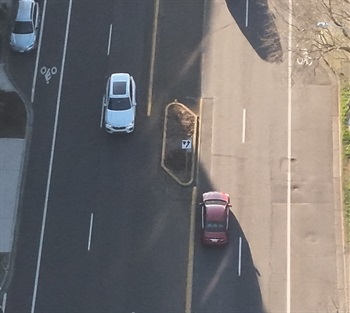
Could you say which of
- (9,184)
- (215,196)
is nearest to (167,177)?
(215,196)

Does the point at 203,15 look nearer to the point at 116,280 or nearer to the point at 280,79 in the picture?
the point at 280,79

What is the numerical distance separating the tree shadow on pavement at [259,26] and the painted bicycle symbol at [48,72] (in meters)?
12.9

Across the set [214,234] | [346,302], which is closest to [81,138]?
[214,234]

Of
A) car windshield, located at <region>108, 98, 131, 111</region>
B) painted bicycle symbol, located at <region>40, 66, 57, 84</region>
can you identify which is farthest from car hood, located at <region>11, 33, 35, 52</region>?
car windshield, located at <region>108, 98, 131, 111</region>

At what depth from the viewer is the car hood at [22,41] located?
4588 centimetres

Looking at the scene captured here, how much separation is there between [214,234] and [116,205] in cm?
643

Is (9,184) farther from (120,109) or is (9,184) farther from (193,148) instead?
(193,148)

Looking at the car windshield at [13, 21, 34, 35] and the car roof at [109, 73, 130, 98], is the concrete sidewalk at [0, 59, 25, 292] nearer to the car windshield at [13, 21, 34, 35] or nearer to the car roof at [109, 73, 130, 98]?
the car windshield at [13, 21, 34, 35]

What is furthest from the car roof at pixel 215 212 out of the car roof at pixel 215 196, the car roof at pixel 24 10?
the car roof at pixel 24 10

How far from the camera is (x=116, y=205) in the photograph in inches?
1606

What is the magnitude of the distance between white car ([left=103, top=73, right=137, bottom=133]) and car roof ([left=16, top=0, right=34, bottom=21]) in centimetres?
846

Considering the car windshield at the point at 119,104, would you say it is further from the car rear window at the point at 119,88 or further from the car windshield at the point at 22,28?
the car windshield at the point at 22,28

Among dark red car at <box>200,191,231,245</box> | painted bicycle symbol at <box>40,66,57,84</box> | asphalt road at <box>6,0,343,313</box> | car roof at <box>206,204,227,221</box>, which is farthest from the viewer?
painted bicycle symbol at <box>40,66,57,84</box>

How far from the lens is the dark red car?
1515 inches
